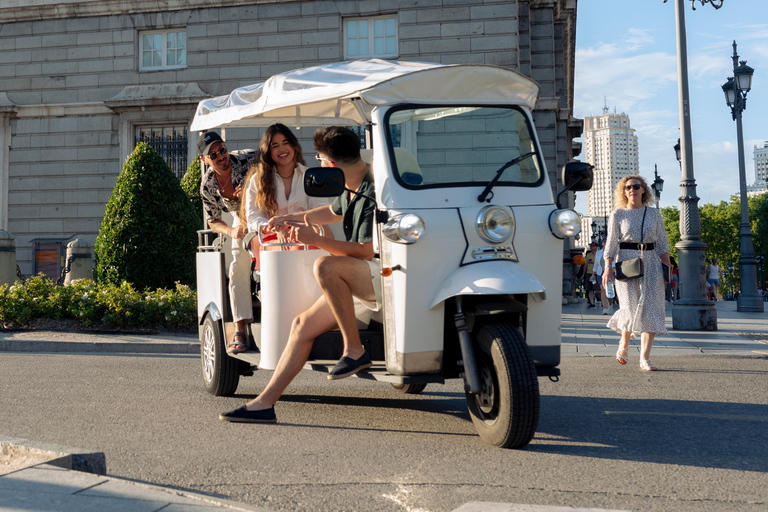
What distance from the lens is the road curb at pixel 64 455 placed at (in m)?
3.71

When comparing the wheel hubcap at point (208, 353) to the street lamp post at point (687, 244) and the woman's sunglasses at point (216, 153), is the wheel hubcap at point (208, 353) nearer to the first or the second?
the woman's sunglasses at point (216, 153)

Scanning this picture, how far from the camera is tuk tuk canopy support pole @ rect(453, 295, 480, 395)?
4.51 m

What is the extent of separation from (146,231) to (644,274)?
9.17m

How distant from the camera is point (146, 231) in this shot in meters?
14.5

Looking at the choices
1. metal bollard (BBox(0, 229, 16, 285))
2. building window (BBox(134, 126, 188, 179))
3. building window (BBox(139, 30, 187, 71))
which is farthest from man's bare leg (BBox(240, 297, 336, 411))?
building window (BBox(139, 30, 187, 71))

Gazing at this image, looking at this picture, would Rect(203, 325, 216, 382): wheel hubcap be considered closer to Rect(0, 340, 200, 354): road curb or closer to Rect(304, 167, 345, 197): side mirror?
Rect(304, 167, 345, 197): side mirror

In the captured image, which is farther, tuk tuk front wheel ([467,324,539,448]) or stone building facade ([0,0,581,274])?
stone building facade ([0,0,581,274])

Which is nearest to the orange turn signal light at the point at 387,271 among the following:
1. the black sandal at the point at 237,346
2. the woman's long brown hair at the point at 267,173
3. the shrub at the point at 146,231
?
the woman's long brown hair at the point at 267,173

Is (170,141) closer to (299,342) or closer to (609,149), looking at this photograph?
(299,342)

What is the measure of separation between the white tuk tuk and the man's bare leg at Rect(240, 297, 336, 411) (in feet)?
0.55

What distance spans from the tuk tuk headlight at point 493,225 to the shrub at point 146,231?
1076 centimetres

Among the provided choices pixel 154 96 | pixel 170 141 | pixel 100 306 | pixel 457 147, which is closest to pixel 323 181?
pixel 457 147

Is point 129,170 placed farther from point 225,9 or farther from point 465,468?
point 465,468

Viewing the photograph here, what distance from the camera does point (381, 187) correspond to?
5020 millimetres
